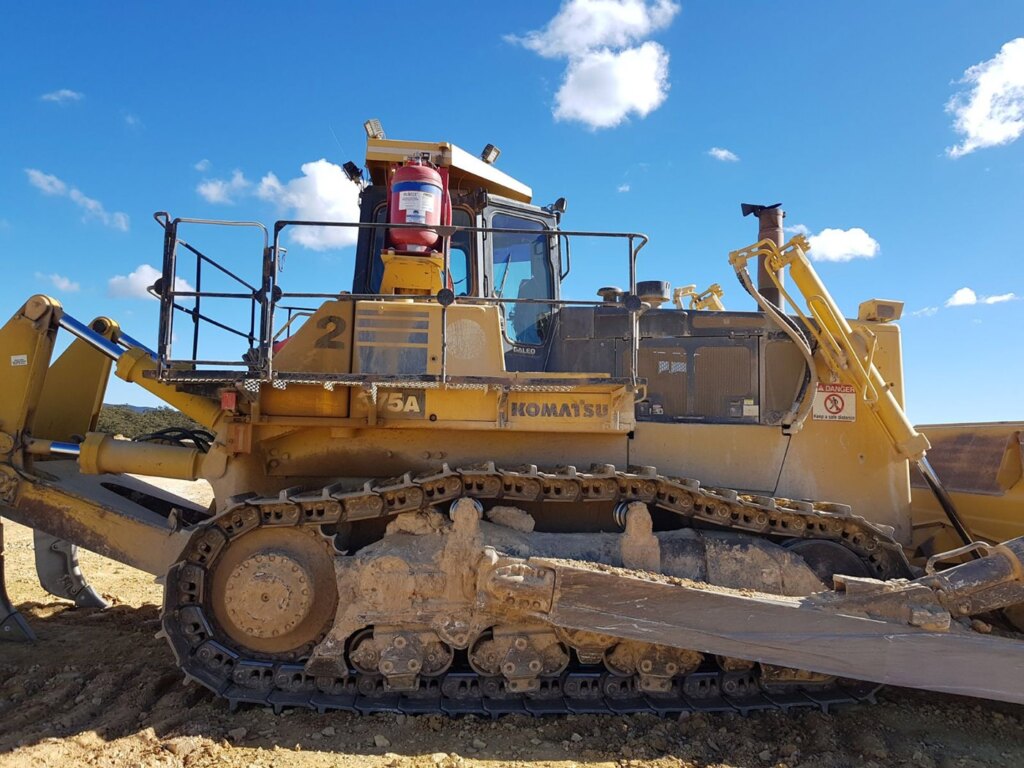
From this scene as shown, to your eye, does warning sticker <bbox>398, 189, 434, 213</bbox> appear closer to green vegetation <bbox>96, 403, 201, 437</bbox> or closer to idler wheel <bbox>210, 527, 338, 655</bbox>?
idler wheel <bbox>210, 527, 338, 655</bbox>

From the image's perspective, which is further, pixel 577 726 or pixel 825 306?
pixel 825 306

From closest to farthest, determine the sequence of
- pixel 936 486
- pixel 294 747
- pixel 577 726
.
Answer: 1. pixel 294 747
2. pixel 577 726
3. pixel 936 486

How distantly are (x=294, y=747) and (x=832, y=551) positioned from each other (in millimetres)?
3449

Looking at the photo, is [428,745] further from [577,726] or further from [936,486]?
[936,486]

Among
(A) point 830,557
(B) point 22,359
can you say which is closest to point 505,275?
(A) point 830,557

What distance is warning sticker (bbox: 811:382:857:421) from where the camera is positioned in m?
4.85

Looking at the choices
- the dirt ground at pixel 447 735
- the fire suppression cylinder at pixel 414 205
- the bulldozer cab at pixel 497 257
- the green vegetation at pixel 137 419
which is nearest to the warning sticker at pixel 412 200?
the fire suppression cylinder at pixel 414 205

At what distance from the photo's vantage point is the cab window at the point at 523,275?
5.27 meters

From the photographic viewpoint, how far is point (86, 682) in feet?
15.3

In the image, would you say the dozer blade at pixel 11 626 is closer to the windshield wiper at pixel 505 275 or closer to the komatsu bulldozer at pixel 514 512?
the komatsu bulldozer at pixel 514 512

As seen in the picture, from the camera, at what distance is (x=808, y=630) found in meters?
3.96

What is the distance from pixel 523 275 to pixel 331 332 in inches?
72.0

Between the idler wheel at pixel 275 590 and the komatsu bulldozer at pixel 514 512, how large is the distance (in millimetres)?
14

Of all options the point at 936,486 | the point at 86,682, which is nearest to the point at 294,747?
the point at 86,682
